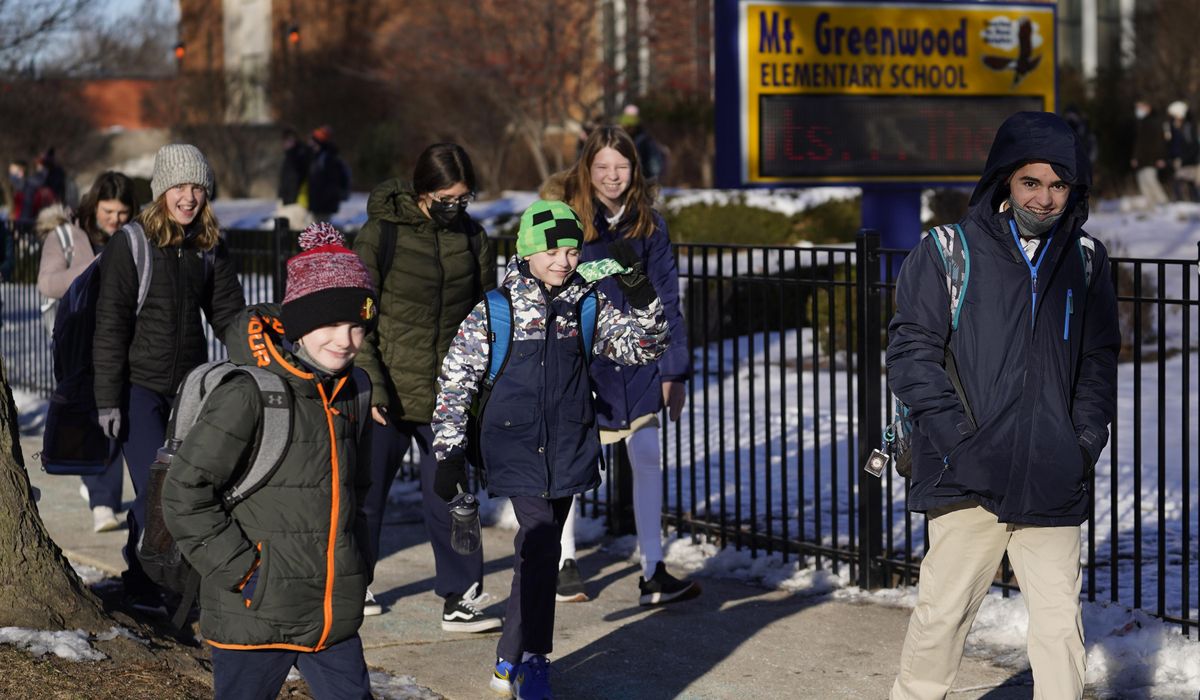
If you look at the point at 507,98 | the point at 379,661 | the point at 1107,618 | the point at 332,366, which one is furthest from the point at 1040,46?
the point at 507,98

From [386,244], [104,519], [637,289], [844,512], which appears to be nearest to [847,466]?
[844,512]

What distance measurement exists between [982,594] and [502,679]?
5.48 feet

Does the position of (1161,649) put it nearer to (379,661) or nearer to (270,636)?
(379,661)

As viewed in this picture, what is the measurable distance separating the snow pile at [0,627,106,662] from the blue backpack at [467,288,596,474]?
140 centimetres

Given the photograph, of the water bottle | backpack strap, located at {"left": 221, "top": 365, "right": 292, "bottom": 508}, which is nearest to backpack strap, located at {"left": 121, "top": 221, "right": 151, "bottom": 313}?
the water bottle

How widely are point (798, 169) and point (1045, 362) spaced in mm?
6152

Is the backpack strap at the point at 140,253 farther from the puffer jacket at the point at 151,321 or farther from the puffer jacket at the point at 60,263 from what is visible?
the puffer jacket at the point at 60,263

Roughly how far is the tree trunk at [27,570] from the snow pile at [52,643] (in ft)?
0.25

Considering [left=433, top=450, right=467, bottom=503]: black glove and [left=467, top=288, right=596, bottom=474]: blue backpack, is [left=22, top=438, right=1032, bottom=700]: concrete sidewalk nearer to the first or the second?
[left=433, top=450, right=467, bottom=503]: black glove

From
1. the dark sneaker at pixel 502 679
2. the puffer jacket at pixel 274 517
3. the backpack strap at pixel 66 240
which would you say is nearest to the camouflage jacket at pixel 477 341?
the dark sneaker at pixel 502 679

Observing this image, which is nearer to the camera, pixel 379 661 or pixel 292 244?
pixel 379 661

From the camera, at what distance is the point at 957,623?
14.9ft

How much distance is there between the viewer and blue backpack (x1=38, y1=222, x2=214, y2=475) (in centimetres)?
651

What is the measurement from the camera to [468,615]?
6410mm
